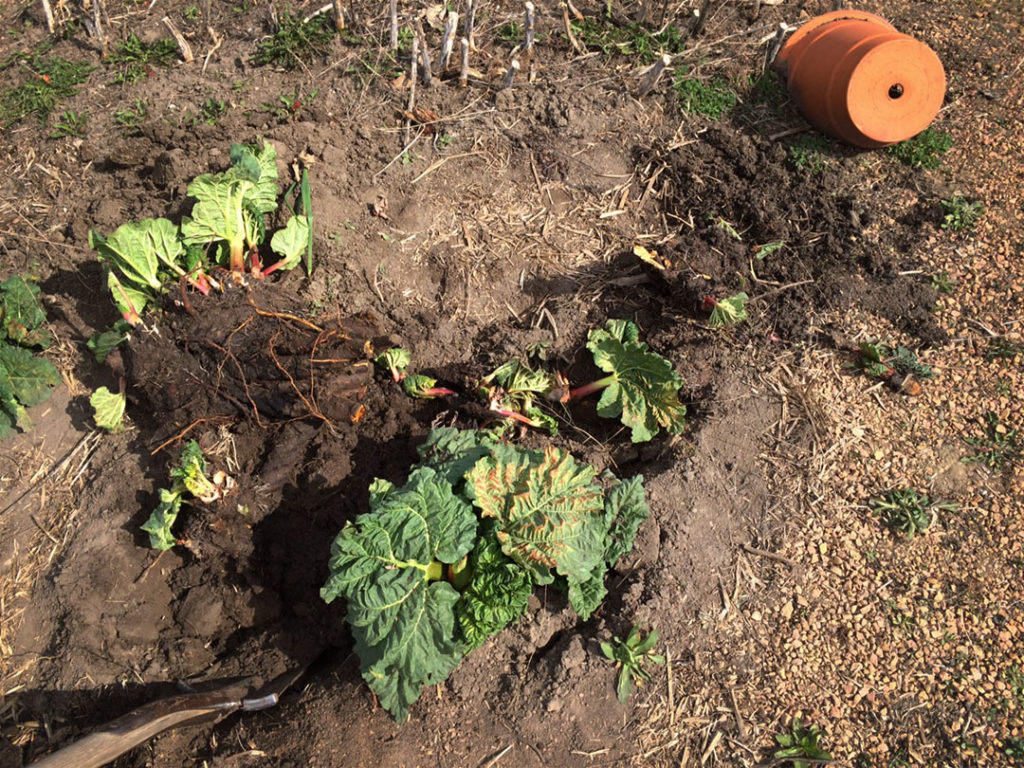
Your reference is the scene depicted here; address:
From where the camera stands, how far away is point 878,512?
3.57 meters

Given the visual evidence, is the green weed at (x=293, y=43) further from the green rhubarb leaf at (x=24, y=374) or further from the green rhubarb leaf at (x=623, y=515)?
the green rhubarb leaf at (x=623, y=515)

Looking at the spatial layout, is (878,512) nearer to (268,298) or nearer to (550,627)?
(550,627)

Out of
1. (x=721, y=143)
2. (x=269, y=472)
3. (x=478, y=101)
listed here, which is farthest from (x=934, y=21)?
(x=269, y=472)

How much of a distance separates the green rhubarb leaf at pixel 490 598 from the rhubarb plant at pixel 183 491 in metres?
1.48

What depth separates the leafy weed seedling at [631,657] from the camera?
3.11 meters

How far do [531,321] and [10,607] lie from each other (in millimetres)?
3275

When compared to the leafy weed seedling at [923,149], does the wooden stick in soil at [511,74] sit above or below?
above

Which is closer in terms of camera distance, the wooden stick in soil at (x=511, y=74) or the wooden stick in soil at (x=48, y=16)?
the wooden stick in soil at (x=511, y=74)

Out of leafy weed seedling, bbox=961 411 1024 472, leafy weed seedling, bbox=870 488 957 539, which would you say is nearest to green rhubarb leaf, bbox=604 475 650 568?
leafy weed seedling, bbox=870 488 957 539

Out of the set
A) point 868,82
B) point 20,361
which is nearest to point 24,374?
point 20,361

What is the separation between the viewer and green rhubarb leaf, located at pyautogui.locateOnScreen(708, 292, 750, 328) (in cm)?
381

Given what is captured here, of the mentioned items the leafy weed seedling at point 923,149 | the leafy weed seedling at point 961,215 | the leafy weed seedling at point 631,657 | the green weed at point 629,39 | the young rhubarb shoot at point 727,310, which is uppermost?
the green weed at point 629,39

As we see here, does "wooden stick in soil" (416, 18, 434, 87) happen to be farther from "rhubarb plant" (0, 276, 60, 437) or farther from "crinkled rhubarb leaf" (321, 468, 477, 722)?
"crinkled rhubarb leaf" (321, 468, 477, 722)

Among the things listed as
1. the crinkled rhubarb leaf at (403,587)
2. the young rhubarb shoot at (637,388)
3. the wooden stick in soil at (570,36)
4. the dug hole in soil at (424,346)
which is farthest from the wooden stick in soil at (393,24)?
the crinkled rhubarb leaf at (403,587)
